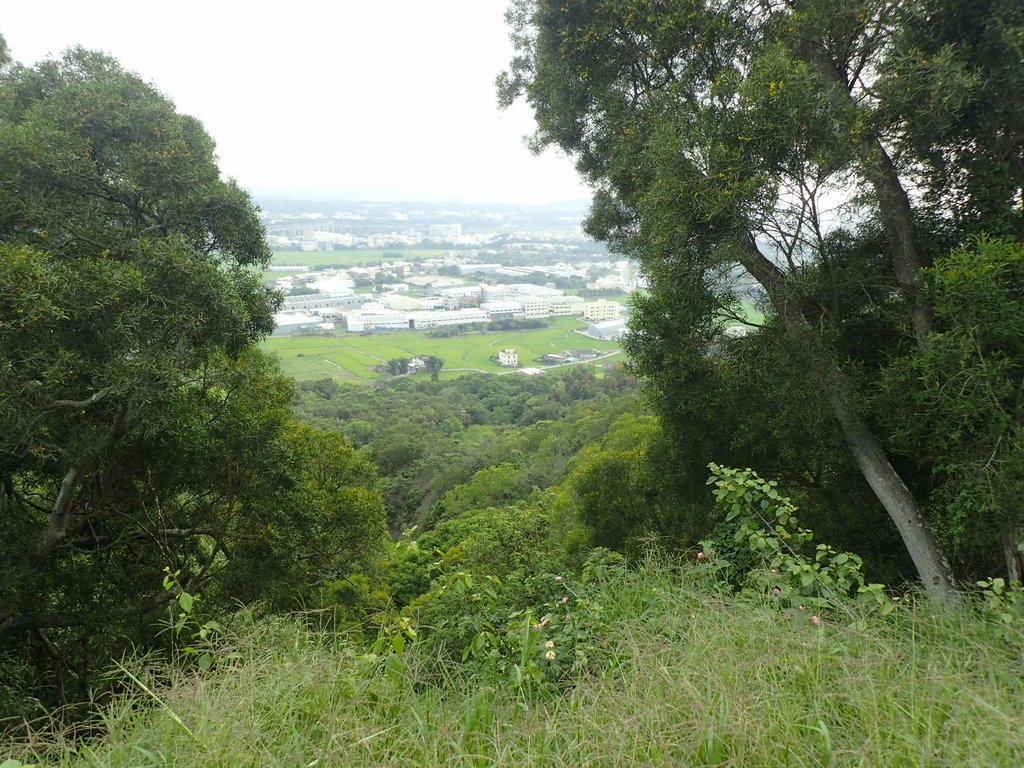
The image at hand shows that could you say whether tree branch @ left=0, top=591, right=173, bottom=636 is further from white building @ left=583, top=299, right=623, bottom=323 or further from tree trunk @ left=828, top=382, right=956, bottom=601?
white building @ left=583, top=299, right=623, bottom=323

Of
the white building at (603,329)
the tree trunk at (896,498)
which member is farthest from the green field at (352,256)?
the tree trunk at (896,498)

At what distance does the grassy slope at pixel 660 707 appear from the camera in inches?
61.2

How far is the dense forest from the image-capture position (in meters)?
1.98

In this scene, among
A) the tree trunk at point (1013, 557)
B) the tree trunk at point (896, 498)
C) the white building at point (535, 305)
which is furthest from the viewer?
the white building at point (535, 305)

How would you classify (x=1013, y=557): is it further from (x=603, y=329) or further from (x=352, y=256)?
(x=352, y=256)

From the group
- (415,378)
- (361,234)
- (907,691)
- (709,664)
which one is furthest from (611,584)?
(361,234)

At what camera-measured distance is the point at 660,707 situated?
1.73 m

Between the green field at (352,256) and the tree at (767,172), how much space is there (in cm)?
5596

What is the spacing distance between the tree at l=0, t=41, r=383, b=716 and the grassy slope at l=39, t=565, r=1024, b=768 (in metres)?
2.59

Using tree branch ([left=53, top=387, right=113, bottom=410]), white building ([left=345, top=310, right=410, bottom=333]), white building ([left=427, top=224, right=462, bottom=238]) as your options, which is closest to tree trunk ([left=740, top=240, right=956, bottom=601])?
tree branch ([left=53, top=387, right=113, bottom=410])

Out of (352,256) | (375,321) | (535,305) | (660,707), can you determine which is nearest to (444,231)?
(352,256)

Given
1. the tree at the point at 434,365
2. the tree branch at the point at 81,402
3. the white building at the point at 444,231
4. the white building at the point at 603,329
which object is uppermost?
the white building at the point at 444,231

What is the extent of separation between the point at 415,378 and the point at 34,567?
120 ft

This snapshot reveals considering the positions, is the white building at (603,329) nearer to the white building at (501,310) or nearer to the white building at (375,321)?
the white building at (501,310)
